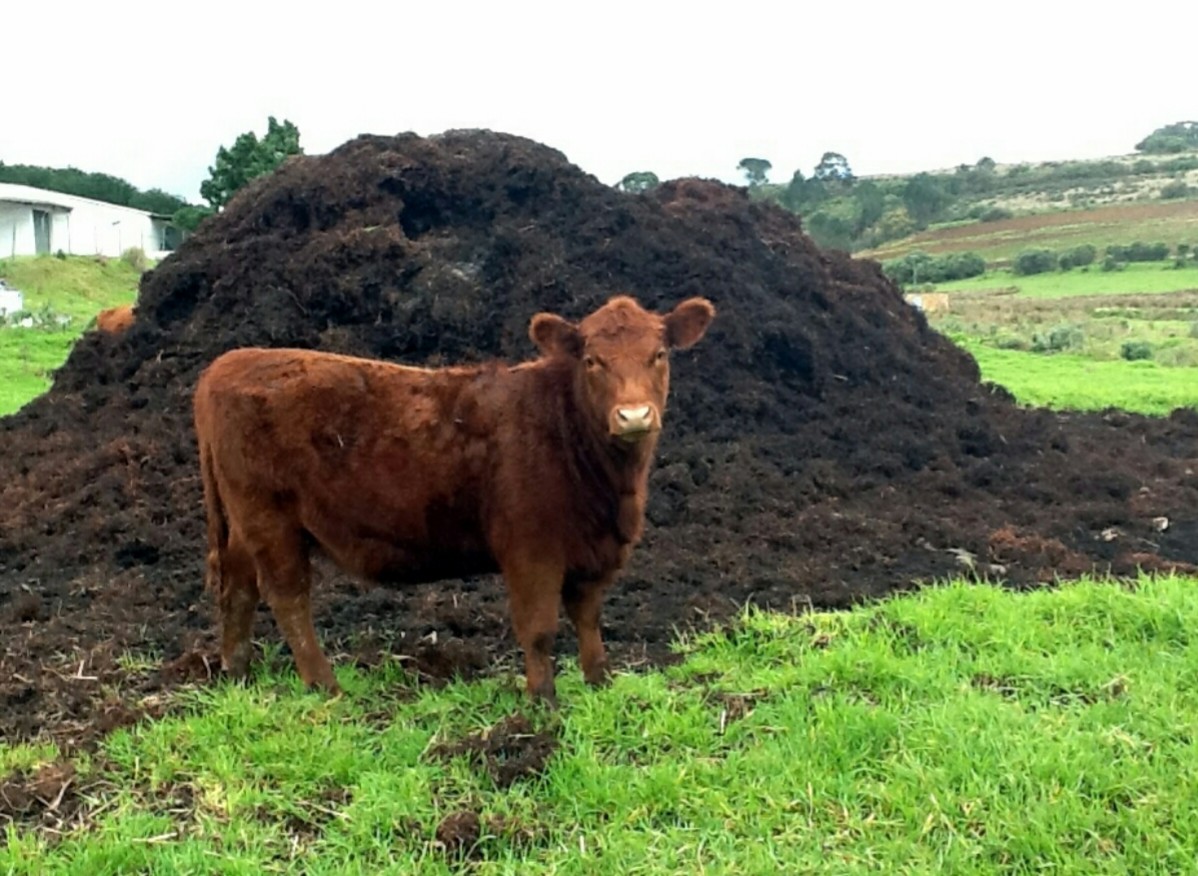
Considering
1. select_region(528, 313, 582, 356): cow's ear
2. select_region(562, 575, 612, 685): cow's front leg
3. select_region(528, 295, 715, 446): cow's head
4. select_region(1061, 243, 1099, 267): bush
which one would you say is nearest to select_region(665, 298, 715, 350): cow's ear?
select_region(528, 295, 715, 446): cow's head

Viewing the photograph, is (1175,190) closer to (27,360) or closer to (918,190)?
(918,190)

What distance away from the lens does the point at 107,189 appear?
65.5m

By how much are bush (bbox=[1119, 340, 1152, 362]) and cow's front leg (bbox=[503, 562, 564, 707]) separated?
65.8 ft

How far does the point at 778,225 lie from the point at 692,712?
401 inches

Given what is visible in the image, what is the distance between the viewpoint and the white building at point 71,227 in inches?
1781

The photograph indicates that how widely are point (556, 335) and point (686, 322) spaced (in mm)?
634

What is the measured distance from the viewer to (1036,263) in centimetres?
5203

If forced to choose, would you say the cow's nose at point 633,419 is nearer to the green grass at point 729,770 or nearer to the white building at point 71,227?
the green grass at point 729,770

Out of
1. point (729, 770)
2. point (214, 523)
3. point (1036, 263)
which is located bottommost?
point (729, 770)

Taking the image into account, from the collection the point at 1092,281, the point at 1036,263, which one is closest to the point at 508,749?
the point at 1092,281

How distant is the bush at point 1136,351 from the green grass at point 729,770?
1887 centimetres

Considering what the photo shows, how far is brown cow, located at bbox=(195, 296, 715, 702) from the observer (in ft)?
18.0

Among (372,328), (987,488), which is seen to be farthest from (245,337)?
(987,488)

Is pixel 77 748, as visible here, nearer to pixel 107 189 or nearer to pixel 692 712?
pixel 692 712
